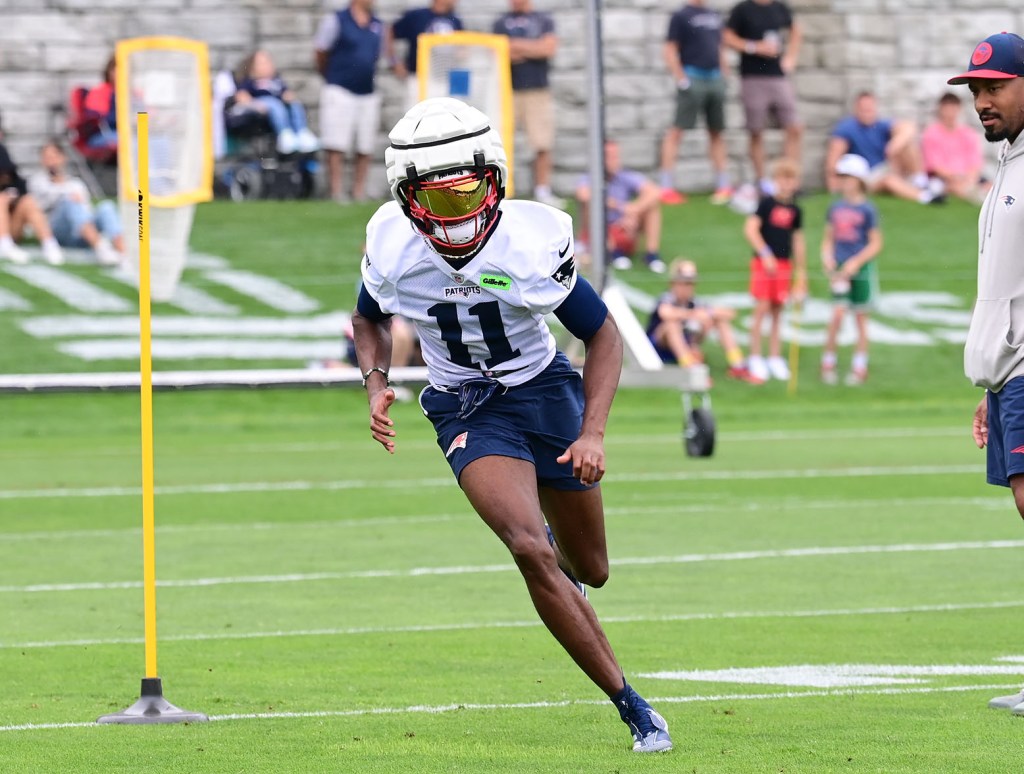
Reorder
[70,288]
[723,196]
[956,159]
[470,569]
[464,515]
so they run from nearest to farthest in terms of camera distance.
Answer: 1. [470,569]
2. [464,515]
3. [70,288]
4. [723,196]
5. [956,159]

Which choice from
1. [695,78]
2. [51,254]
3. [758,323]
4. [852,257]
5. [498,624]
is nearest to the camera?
[498,624]

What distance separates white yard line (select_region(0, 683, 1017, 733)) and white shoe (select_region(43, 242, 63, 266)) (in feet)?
58.9

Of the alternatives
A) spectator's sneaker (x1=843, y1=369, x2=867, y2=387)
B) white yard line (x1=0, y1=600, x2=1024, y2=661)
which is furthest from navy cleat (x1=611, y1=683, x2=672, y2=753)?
spectator's sneaker (x1=843, y1=369, x2=867, y2=387)

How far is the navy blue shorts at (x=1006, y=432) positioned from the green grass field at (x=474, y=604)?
81cm

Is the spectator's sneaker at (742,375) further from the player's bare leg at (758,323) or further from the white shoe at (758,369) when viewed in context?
the player's bare leg at (758,323)

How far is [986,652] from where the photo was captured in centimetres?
855

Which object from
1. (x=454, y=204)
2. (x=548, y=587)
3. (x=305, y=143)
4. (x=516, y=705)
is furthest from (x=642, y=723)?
(x=305, y=143)

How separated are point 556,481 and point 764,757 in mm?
1168

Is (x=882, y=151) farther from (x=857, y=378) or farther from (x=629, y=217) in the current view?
(x=857, y=378)

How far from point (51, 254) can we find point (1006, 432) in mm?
18783

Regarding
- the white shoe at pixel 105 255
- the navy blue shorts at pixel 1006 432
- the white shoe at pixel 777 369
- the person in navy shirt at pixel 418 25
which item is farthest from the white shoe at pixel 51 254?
the navy blue shorts at pixel 1006 432

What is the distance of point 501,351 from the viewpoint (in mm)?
7043

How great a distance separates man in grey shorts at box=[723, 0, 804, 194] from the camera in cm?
2778

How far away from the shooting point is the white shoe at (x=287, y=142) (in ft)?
90.6
